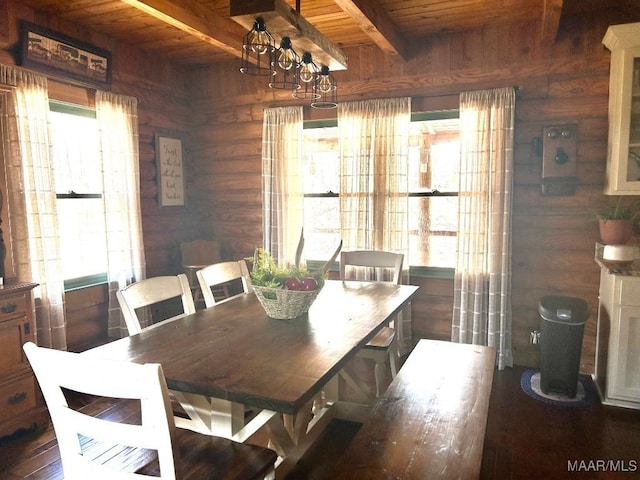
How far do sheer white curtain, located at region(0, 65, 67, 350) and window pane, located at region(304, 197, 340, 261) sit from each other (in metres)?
2.01

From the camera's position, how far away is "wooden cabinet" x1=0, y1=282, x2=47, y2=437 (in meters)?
2.45

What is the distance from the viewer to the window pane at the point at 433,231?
378 centimetres

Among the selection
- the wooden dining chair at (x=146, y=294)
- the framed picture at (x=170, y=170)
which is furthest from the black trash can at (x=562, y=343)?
the framed picture at (x=170, y=170)

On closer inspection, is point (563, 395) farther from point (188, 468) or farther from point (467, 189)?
point (188, 468)

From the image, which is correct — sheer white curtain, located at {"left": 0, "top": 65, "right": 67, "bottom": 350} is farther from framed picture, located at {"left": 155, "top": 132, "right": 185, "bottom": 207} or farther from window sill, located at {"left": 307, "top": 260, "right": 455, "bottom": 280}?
window sill, located at {"left": 307, "top": 260, "right": 455, "bottom": 280}

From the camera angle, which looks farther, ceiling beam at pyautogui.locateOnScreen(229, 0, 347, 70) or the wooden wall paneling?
the wooden wall paneling

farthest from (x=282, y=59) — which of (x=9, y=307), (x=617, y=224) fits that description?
(x=617, y=224)

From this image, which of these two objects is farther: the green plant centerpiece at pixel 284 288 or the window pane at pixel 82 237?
the window pane at pixel 82 237

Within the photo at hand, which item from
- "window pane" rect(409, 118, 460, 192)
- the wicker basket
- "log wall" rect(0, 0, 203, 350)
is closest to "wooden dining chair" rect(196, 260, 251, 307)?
the wicker basket

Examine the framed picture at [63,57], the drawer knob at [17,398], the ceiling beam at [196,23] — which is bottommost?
the drawer knob at [17,398]

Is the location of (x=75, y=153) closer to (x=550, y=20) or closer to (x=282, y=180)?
(x=282, y=180)

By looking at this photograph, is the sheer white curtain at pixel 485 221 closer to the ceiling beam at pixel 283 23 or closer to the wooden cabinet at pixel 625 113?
the wooden cabinet at pixel 625 113

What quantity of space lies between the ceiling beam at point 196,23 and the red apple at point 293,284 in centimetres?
184

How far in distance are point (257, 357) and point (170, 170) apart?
301cm
